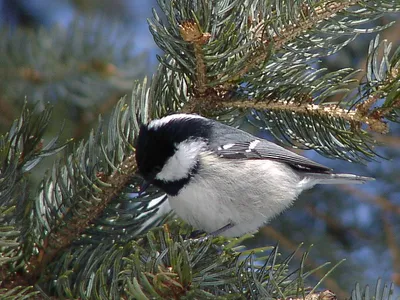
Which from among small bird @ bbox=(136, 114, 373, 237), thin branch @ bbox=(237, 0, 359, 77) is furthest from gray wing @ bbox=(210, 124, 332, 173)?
thin branch @ bbox=(237, 0, 359, 77)

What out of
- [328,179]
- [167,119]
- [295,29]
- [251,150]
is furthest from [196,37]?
[328,179]

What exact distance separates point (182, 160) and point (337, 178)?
1.49 feet

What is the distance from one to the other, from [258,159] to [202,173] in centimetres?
21

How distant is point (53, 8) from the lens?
2.26 metres

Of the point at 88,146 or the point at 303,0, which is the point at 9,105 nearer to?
the point at 88,146

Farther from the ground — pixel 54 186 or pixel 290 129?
pixel 54 186

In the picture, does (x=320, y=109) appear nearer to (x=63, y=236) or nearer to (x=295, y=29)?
(x=295, y=29)

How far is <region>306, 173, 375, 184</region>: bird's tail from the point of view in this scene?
1547mm

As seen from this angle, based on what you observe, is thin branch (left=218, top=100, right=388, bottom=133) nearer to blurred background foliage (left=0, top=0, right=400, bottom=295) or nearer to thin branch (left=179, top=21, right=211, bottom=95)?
thin branch (left=179, top=21, right=211, bottom=95)

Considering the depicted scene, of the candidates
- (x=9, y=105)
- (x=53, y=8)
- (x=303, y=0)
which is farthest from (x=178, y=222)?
(x=53, y=8)

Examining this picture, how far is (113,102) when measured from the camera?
1.89 m

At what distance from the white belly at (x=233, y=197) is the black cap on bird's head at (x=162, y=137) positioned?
0.08m

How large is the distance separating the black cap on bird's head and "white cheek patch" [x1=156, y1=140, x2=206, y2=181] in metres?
0.01

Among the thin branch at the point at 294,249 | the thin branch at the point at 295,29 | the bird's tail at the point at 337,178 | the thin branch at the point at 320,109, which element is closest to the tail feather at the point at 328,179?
the bird's tail at the point at 337,178
